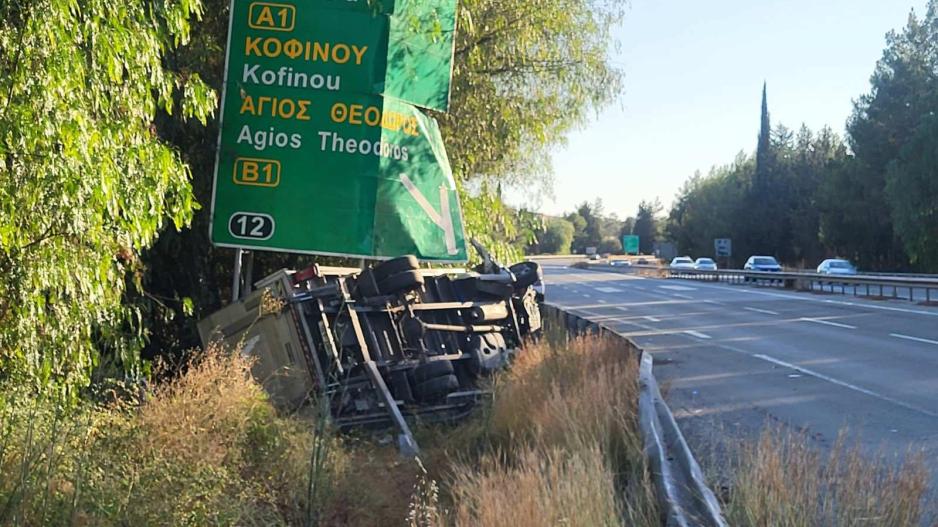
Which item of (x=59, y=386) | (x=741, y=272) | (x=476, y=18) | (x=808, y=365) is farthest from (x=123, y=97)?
(x=741, y=272)

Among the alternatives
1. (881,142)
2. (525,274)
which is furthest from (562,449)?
(881,142)

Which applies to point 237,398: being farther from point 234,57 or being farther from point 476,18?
point 476,18

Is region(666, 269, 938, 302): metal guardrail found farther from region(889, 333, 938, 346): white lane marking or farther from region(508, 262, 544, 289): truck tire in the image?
region(508, 262, 544, 289): truck tire

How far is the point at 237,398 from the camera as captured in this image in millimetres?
7523

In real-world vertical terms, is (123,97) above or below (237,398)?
above

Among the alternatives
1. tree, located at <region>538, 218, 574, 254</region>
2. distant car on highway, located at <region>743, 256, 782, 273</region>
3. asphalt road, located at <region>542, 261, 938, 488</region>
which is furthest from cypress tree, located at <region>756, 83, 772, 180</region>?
tree, located at <region>538, 218, 574, 254</region>

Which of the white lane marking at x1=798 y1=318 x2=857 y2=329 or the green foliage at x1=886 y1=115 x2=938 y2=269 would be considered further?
the green foliage at x1=886 y1=115 x2=938 y2=269

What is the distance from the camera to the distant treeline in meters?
50.5

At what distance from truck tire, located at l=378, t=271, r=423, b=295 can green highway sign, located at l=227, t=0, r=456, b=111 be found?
2.92m

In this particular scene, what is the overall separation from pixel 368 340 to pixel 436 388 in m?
0.88

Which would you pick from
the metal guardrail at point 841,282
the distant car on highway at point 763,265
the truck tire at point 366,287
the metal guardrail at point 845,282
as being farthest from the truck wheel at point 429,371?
the distant car on highway at point 763,265

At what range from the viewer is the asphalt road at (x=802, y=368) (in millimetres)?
9781

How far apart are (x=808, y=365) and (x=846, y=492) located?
34.5 ft

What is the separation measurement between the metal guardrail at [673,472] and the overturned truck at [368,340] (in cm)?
257
